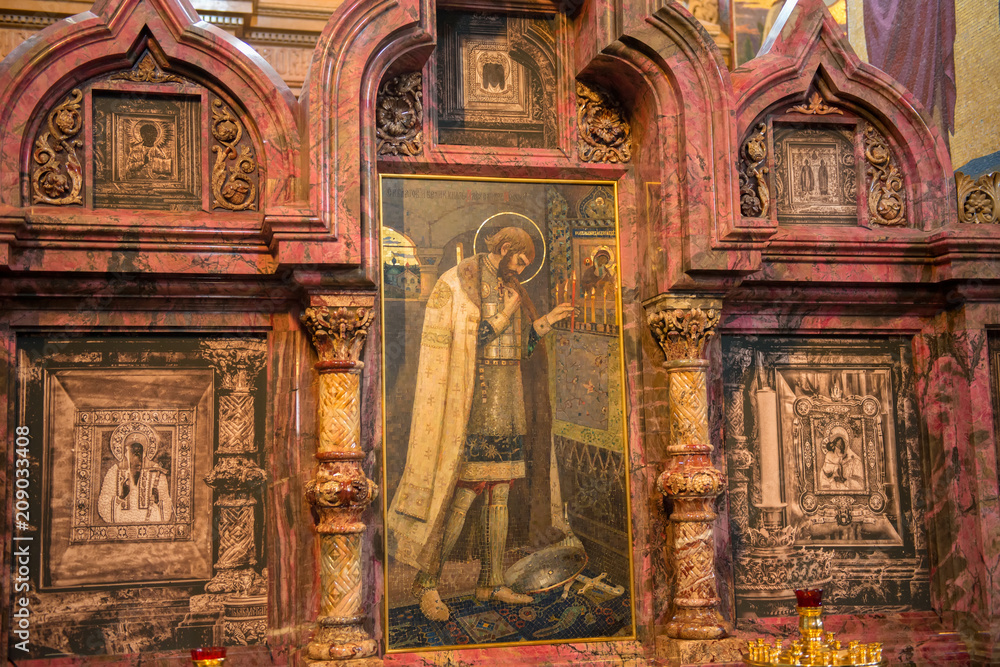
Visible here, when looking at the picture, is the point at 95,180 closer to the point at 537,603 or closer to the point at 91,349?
the point at 91,349

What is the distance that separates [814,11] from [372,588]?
4664 millimetres

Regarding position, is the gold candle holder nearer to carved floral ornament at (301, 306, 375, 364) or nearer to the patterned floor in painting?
the patterned floor in painting

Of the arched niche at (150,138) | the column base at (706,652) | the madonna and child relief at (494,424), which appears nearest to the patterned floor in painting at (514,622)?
the madonna and child relief at (494,424)

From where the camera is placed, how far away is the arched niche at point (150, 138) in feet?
17.9

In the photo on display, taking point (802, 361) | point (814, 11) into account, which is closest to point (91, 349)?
point (802, 361)

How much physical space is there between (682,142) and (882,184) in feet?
5.20

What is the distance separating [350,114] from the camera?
5582 millimetres

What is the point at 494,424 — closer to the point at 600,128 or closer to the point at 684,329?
the point at 684,329

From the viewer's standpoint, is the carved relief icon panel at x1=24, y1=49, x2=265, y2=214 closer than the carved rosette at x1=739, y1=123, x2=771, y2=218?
Yes

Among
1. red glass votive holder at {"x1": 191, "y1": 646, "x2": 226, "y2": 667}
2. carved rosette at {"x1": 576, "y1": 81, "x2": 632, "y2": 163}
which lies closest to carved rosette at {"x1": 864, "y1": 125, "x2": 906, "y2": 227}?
carved rosette at {"x1": 576, "y1": 81, "x2": 632, "y2": 163}

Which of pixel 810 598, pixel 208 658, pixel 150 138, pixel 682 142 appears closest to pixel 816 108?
pixel 682 142

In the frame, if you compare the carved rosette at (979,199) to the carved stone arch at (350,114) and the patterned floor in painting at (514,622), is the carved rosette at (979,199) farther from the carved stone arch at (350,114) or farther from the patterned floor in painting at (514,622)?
the carved stone arch at (350,114)

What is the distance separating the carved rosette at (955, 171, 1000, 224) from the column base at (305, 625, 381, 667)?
184 inches

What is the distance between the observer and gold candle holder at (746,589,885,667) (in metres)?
5.27
